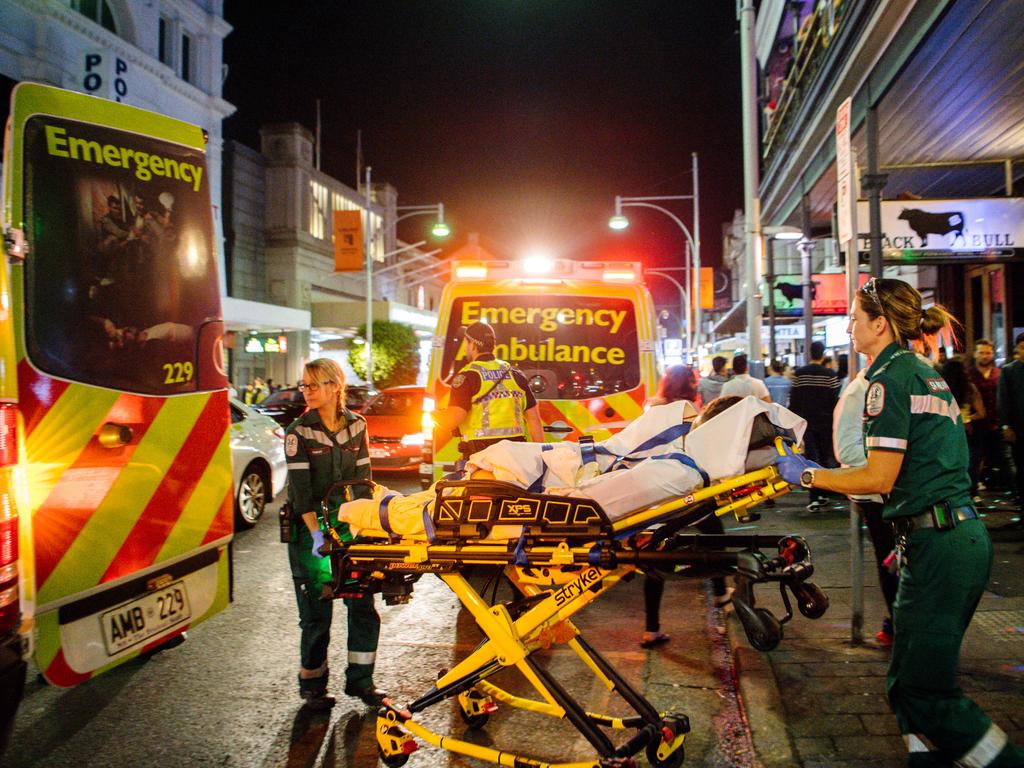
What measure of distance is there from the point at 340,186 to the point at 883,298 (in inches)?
1832

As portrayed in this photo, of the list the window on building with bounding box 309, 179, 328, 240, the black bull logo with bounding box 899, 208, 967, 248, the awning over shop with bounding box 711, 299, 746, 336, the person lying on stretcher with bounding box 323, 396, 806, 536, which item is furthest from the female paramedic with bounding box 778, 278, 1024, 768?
the window on building with bounding box 309, 179, 328, 240

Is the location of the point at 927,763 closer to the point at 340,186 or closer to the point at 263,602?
the point at 263,602

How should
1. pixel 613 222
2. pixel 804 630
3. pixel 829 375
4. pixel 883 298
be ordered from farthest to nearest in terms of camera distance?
pixel 613 222 < pixel 829 375 < pixel 804 630 < pixel 883 298

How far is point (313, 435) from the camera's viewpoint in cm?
418

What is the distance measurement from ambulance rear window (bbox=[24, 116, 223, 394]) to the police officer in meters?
1.63

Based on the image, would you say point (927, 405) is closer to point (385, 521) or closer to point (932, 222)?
point (385, 521)

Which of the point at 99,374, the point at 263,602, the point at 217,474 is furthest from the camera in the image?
the point at 263,602

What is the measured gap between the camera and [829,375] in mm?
9227

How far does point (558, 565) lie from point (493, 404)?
2.48 metres

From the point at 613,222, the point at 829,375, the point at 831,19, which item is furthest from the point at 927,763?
the point at 613,222

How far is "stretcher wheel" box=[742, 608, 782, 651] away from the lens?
2.61 meters

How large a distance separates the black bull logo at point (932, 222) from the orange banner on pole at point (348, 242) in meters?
22.5

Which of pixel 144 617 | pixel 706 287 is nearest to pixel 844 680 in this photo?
pixel 144 617

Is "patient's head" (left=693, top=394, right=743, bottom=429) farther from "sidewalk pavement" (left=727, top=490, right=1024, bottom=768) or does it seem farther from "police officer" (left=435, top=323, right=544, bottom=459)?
"police officer" (left=435, top=323, right=544, bottom=459)
